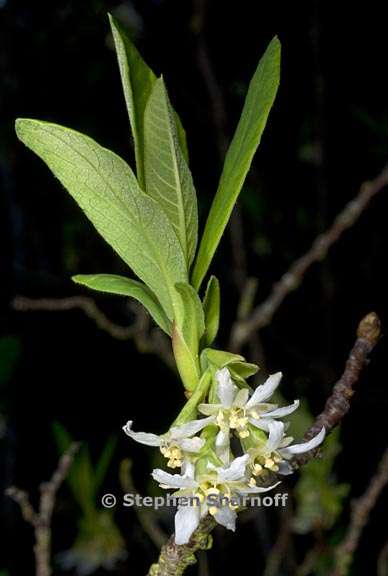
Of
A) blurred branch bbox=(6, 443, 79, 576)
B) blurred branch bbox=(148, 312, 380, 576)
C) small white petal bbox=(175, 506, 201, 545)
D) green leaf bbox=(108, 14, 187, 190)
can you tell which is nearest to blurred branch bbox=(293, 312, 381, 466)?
blurred branch bbox=(148, 312, 380, 576)

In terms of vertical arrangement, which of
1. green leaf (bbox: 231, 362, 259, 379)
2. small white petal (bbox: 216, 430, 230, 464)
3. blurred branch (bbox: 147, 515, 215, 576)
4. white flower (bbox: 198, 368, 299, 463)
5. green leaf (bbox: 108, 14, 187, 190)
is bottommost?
blurred branch (bbox: 147, 515, 215, 576)

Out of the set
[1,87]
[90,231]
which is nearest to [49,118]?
[1,87]

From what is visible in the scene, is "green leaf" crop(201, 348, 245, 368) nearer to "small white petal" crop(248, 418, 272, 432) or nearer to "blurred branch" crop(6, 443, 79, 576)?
"small white petal" crop(248, 418, 272, 432)

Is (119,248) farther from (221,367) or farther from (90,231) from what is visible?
(90,231)

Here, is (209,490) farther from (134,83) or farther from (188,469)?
(134,83)

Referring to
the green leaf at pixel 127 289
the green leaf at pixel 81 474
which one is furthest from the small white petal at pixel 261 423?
the green leaf at pixel 81 474

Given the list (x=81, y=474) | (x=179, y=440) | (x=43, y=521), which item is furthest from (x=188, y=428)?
(x=81, y=474)
